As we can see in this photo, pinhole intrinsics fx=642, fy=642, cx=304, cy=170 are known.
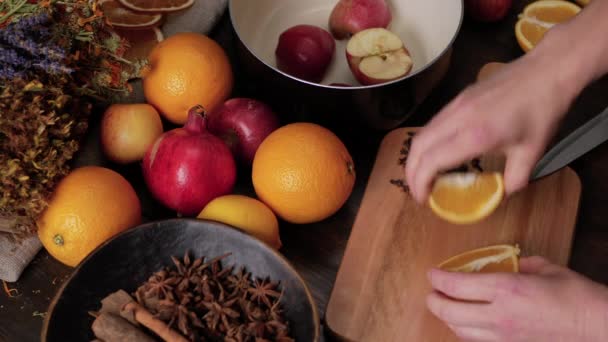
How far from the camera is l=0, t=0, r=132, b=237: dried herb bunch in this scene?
0.84m

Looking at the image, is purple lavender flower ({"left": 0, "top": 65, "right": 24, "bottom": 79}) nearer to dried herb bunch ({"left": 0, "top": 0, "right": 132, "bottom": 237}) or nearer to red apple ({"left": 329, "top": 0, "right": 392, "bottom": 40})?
dried herb bunch ({"left": 0, "top": 0, "right": 132, "bottom": 237})

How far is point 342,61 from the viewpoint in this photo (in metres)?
1.16

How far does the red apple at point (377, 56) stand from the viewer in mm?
1062

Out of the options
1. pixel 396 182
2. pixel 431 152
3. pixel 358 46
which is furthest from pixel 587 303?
pixel 358 46

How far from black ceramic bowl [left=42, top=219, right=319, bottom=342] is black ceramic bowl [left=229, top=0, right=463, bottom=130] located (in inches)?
10.2

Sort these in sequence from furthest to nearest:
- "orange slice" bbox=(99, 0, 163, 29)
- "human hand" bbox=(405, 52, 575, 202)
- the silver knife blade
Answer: "orange slice" bbox=(99, 0, 163, 29)
the silver knife blade
"human hand" bbox=(405, 52, 575, 202)

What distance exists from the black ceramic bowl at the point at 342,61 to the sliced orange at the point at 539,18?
7.2 inches

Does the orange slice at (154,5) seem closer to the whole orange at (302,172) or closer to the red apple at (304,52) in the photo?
the red apple at (304,52)

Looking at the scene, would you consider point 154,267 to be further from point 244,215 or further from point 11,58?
point 11,58

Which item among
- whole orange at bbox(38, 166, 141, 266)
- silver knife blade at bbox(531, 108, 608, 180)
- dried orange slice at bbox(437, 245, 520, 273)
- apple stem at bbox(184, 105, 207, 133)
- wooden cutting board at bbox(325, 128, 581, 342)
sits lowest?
wooden cutting board at bbox(325, 128, 581, 342)

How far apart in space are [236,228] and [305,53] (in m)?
0.35

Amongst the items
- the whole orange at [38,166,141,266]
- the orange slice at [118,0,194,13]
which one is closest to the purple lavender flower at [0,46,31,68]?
the whole orange at [38,166,141,266]

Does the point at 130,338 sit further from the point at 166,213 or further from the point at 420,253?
the point at 420,253

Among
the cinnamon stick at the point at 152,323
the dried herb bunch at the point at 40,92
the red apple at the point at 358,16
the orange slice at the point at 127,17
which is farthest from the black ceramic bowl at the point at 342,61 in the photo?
the cinnamon stick at the point at 152,323
